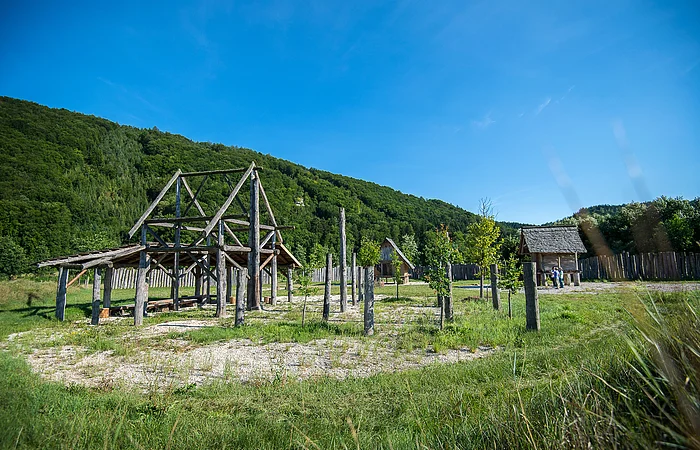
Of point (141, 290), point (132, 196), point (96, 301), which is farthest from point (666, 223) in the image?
point (132, 196)

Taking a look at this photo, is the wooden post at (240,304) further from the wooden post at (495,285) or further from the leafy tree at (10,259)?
the leafy tree at (10,259)

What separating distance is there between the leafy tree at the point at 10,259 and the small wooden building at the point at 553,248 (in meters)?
40.6

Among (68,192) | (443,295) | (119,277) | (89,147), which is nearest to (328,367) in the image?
(443,295)

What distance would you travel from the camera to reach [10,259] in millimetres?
28656

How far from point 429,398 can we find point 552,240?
3330 cm

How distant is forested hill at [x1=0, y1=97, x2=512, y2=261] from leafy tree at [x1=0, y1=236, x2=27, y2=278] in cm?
47

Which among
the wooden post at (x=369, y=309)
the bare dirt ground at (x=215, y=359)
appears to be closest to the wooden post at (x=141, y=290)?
the bare dirt ground at (x=215, y=359)

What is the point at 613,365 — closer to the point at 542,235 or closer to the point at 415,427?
the point at 415,427

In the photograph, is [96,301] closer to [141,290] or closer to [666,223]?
[141,290]

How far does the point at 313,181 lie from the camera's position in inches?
3314

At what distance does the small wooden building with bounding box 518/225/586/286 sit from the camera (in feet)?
104

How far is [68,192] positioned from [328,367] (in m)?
50.1

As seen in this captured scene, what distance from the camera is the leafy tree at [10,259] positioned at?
28.4 meters

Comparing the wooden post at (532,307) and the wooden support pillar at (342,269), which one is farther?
the wooden support pillar at (342,269)
